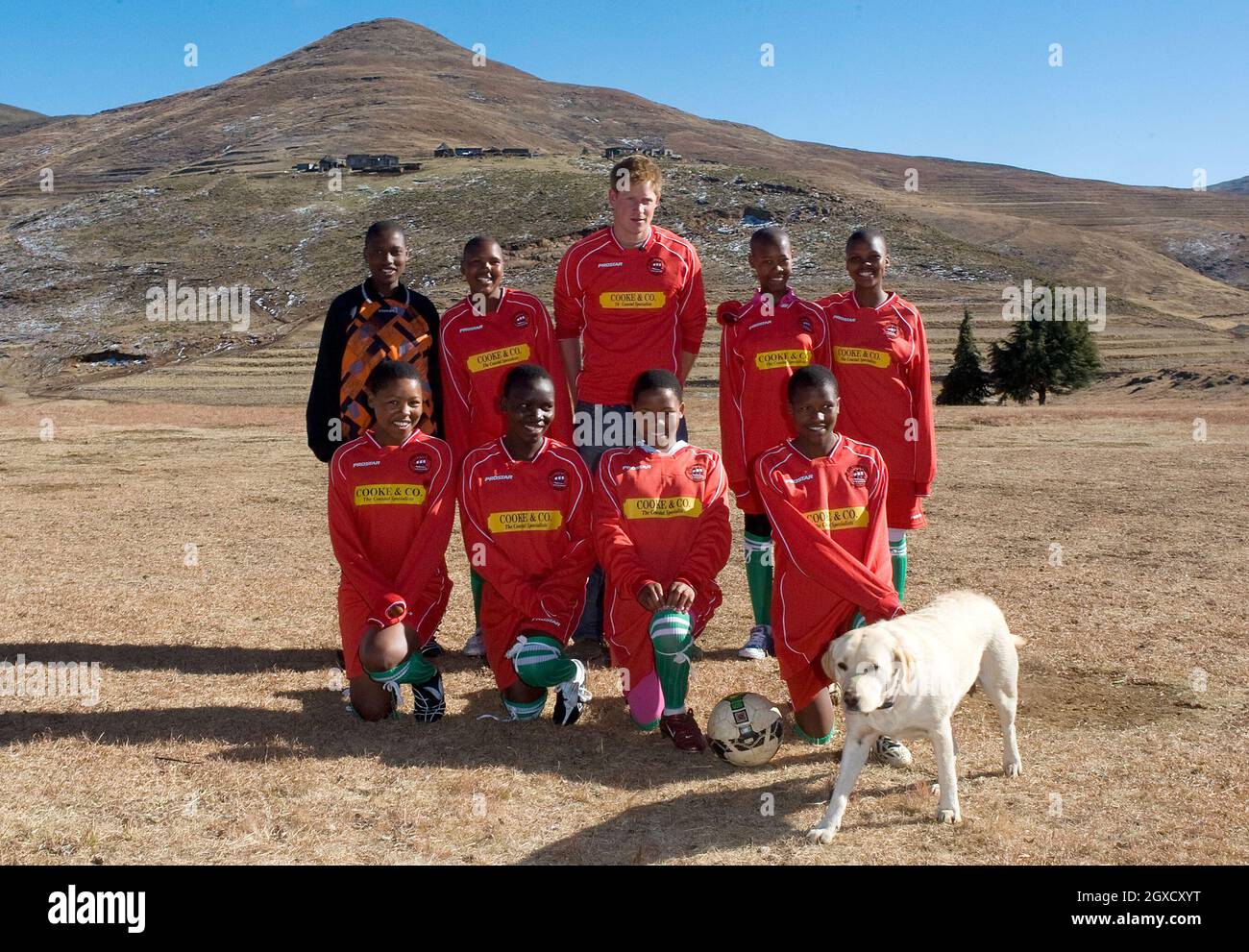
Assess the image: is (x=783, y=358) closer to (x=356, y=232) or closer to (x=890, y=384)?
(x=890, y=384)

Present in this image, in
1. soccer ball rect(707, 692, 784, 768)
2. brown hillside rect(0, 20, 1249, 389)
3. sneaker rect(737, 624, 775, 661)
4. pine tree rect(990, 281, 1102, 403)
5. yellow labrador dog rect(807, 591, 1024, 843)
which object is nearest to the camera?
yellow labrador dog rect(807, 591, 1024, 843)

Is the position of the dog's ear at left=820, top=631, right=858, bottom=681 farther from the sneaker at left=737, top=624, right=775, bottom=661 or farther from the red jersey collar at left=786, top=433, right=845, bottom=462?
the sneaker at left=737, top=624, right=775, bottom=661

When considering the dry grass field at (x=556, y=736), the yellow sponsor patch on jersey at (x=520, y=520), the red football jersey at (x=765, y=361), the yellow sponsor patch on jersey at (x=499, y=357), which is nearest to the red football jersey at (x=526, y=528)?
the yellow sponsor patch on jersey at (x=520, y=520)

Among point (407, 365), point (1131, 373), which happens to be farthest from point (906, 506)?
point (1131, 373)

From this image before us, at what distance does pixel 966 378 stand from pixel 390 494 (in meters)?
44.5

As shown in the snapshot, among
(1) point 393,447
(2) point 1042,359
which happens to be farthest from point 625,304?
(2) point 1042,359

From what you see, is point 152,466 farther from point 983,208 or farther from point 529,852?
point 983,208

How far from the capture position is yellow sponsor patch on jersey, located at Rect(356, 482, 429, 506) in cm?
592

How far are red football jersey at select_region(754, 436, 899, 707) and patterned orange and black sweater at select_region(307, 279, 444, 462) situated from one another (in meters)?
A: 2.62

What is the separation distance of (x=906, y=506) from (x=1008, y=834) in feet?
8.39

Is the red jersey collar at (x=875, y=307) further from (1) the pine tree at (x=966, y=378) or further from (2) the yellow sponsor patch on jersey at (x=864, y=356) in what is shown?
(1) the pine tree at (x=966, y=378)

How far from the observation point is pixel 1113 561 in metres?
9.53

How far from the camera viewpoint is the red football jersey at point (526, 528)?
19.1ft

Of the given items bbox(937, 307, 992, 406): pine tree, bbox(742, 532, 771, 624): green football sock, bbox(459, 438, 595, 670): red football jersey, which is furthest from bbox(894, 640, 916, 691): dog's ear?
bbox(937, 307, 992, 406): pine tree
